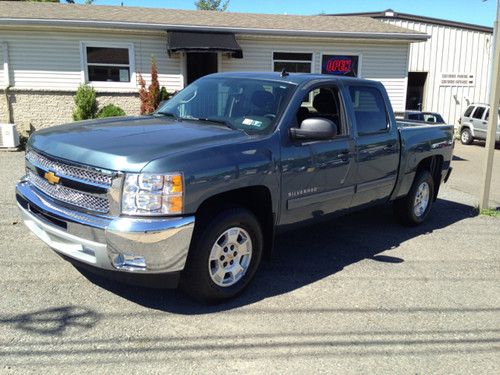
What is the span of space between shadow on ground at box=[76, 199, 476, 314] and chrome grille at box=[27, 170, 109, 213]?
935mm

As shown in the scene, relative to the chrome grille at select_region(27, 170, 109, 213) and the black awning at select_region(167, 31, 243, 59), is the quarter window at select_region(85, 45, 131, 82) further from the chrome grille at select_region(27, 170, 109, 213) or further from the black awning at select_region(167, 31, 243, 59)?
the chrome grille at select_region(27, 170, 109, 213)

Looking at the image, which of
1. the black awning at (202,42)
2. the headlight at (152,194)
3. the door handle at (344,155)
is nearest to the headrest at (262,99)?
the door handle at (344,155)

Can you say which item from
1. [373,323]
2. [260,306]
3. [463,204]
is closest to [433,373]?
[373,323]

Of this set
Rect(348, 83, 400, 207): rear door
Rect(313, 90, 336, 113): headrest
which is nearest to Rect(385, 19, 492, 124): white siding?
Rect(348, 83, 400, 207): rear door

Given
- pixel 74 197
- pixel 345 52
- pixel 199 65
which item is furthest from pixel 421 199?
pixel 199 65

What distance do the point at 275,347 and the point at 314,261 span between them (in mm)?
1824

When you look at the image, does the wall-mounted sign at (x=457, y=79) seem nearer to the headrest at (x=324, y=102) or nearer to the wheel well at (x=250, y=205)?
the headrest at (x=324, y=102)

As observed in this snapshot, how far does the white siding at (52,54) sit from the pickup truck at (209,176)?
1000 cm

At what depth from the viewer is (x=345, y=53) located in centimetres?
1597

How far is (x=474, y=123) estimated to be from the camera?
1873cm

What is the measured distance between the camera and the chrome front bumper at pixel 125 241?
332cm

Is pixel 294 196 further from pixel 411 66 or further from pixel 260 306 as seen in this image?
pixel 411 66

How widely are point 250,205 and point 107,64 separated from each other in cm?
1168

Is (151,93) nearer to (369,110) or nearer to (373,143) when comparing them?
(369,110)
